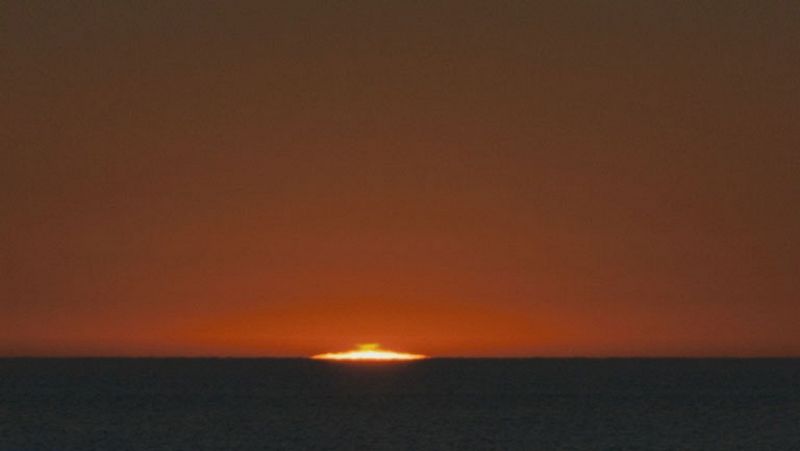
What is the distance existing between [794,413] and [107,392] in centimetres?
5685

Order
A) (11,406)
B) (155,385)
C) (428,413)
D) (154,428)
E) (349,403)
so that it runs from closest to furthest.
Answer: (154,428)
(428,413)
(11,406)
(349,403)
(155,385)

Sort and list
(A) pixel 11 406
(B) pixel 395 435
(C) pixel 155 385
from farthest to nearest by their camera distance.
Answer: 1. (C) pixel 155 385
2. (A) pixel 11 406
3. (B) pixel 395 435

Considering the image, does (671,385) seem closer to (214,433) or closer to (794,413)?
(794,413)

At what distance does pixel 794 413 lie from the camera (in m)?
91.9

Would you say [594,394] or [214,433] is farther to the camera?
[594,394]

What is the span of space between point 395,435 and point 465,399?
39.8 metres

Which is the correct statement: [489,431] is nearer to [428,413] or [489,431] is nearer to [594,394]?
[428,413]

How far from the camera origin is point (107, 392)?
125 metres

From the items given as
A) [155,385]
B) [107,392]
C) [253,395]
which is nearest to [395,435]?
[253,395]

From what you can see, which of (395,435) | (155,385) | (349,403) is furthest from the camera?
(155,385)

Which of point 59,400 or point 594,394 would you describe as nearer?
point 59,400

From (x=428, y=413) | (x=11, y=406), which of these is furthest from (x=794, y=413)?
(x=11, y=406)

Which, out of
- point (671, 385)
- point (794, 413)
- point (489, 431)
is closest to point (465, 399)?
point (794, 413)

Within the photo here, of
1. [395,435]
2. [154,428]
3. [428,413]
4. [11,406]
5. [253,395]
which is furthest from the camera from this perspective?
[253,395]
